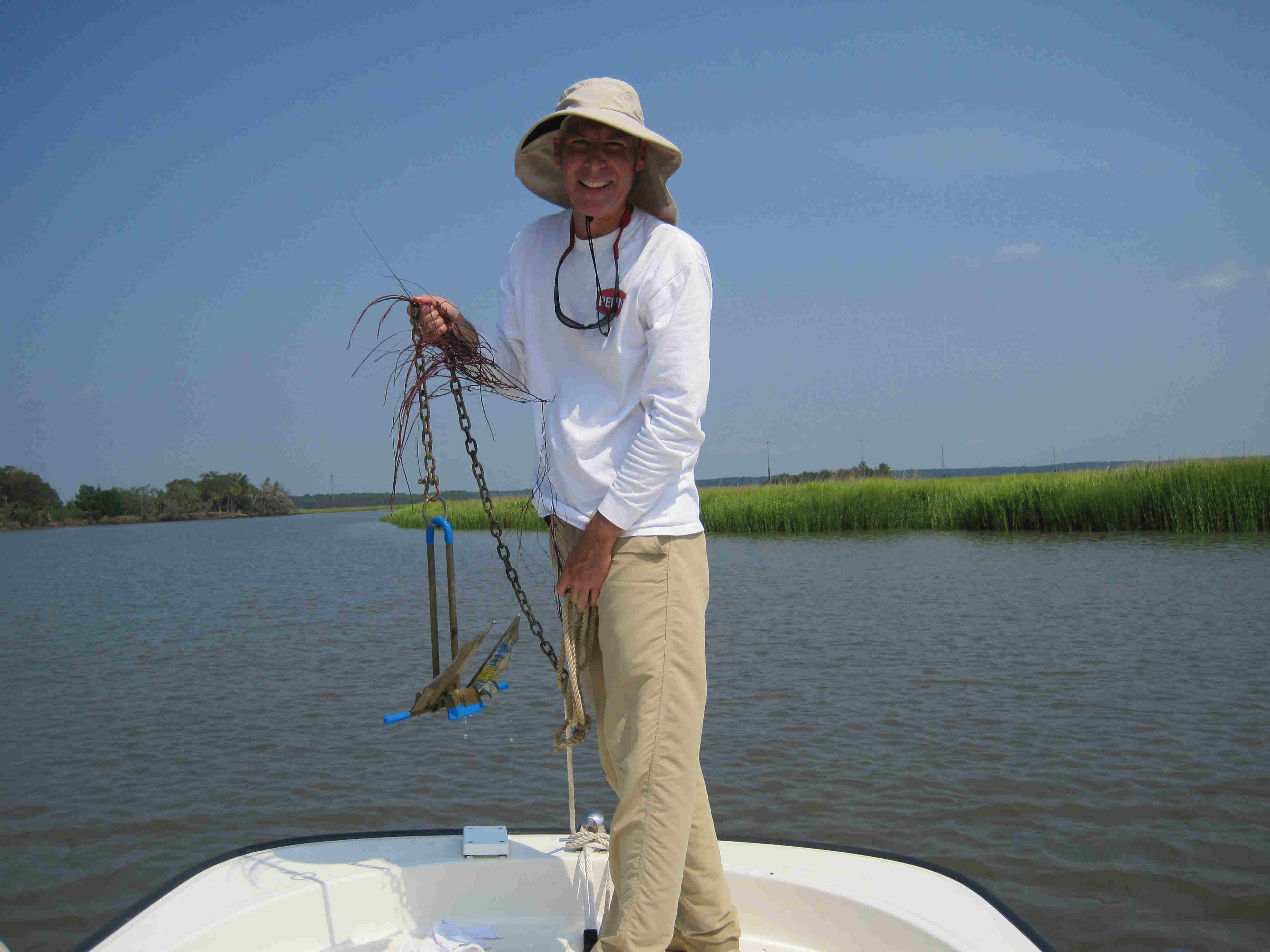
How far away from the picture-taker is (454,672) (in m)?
2.10

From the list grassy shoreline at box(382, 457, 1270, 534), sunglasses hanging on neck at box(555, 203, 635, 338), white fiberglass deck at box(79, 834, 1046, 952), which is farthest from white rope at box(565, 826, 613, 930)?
grassy shoreline at box(382, 457, 1270, 534)

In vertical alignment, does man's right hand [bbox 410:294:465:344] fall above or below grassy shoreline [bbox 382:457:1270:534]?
above

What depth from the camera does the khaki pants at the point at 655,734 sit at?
1.71 meters

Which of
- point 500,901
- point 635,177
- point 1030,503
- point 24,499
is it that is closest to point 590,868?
point 500,901

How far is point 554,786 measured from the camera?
494 cm

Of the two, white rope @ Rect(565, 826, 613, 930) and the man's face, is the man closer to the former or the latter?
the man's face

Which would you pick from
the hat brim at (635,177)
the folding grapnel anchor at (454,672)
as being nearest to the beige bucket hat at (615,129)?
the hat brim at (635,177)

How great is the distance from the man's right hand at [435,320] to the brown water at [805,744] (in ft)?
2.15

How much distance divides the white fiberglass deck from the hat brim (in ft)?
4.94

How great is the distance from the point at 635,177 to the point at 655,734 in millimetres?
1149

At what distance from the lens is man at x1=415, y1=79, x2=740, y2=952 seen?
171 cm

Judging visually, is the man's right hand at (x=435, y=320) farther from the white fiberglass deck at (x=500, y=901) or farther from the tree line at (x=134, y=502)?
the tree line at (x=134, y=502)

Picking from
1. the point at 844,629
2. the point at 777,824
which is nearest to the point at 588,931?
the point at 777,824

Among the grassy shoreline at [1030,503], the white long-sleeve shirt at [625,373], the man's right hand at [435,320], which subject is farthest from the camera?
the grassy shoreline at [1030,503]
